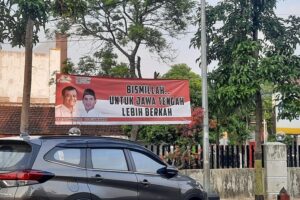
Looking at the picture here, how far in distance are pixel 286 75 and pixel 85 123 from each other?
226 inches

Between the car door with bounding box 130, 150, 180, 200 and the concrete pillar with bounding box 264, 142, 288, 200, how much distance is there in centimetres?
800

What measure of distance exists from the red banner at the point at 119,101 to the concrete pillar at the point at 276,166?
275 centimetres

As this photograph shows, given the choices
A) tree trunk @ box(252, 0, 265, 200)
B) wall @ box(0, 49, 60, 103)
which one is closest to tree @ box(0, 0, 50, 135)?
tree trunk @ box(252, 0, 265, 200)

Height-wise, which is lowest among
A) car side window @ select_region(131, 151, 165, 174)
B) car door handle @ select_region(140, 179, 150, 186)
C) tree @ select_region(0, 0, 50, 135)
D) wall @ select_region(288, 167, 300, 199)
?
wall @ select_region(288, 167, 300, 199)

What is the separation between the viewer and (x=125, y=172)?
8.53 metres

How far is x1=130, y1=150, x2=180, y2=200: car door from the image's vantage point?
8695 mm

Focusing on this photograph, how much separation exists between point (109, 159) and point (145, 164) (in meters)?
0.75

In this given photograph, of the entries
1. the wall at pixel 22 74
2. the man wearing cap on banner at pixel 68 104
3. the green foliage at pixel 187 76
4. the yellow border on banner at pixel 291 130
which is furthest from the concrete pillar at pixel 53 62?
the man wearing cap on banner at pixel 68 104

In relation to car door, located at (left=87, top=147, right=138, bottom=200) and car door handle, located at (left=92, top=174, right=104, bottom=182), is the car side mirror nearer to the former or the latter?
car door, located at (left=87, top=147, right=138, bottom=200)

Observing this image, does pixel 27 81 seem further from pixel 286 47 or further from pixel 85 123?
pixel 286 47

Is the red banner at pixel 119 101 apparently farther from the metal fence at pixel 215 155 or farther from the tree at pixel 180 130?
the tree at pixel 180 130

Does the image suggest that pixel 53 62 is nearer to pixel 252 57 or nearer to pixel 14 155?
pixel 252 57

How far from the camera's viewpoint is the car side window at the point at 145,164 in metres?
8.85

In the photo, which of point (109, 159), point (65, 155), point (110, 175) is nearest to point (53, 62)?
point (109, 159)
